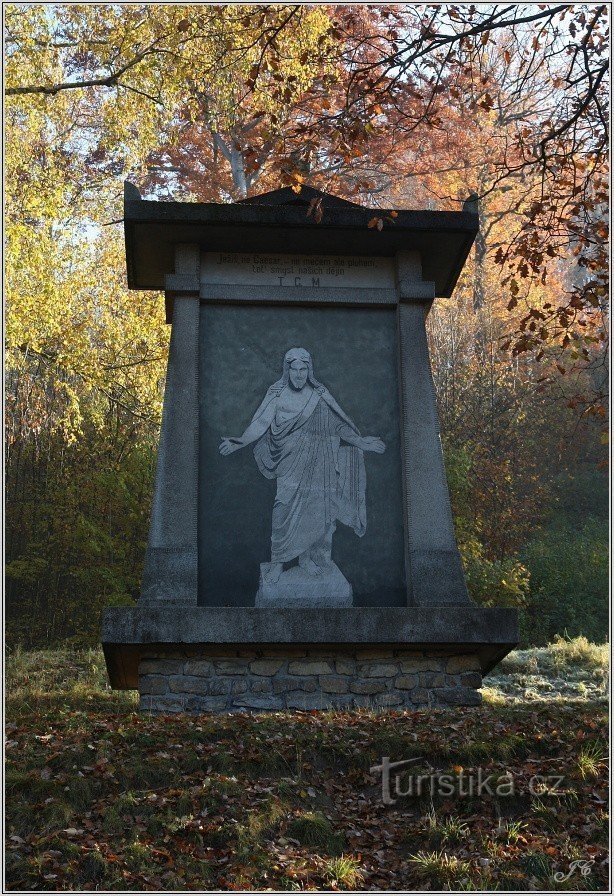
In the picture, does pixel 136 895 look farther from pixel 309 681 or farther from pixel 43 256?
pixel 43 256

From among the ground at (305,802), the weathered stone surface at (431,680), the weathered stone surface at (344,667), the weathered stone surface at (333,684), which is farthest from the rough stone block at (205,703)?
the weathered stone surface at (431,680)

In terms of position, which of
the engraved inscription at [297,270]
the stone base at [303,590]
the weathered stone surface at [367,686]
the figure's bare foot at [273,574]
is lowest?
the weathered stone surface at [367,686]

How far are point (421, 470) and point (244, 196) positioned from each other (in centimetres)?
1237

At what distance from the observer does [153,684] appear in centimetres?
822

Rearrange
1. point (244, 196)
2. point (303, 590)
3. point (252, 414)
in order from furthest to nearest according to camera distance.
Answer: point (244, 196)
point (252, 414)
point (303, 590)

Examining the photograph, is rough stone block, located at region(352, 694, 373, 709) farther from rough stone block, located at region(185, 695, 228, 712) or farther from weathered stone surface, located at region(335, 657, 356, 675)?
rough stone block, located at region(185, 695, 228, 712)

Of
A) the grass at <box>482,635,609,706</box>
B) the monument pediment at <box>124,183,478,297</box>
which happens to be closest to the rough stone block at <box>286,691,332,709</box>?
the grass at <box>482,635,609,706</box>

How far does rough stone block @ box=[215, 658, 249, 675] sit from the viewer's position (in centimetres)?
832

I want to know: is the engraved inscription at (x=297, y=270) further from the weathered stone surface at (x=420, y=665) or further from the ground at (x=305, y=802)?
the ground at (x=305, y=802)

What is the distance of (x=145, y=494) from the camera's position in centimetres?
1808

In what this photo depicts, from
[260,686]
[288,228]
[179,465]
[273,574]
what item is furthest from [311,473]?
[288,228]

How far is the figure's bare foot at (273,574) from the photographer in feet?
29.4

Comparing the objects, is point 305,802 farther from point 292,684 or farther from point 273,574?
point 273,574

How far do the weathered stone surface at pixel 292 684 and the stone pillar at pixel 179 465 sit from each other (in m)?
0.92
